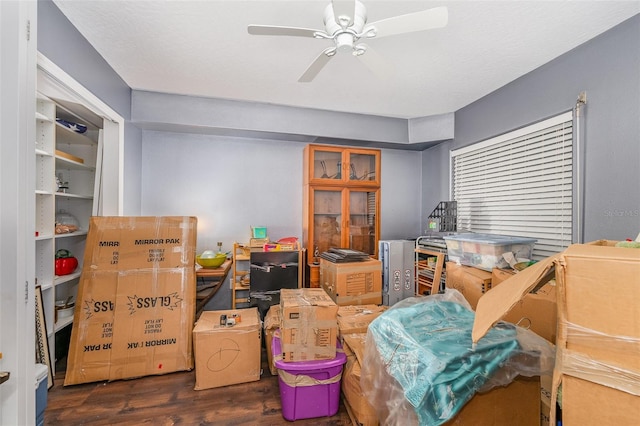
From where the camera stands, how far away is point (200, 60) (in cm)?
219

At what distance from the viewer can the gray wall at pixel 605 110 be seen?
167 cm

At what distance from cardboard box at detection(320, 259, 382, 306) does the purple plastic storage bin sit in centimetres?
97

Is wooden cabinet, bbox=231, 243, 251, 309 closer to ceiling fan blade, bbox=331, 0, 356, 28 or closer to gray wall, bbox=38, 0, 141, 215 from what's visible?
gray wall, bbox=38, 0, 141, 215

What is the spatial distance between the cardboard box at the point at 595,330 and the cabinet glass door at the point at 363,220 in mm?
2743

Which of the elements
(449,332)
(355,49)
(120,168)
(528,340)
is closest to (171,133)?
(120,168)

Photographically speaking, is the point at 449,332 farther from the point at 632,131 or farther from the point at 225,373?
the point at 632,131

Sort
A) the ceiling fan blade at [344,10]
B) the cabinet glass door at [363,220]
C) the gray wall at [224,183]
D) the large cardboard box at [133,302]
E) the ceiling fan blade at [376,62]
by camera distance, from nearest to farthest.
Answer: the ceiling fan blade at [344,10], the ceiling fan blade at [376,62], the large cardboard box at [133,302], the gray wall at [224,183], the cabinet glass door at [363,220]

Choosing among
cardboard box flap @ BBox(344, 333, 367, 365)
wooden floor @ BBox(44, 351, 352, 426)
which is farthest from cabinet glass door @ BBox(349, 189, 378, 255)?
wooden floor @ BBox(44, 351, 352, 426)

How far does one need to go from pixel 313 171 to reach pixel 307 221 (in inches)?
24.6

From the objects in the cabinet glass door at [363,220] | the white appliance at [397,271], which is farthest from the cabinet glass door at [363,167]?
the white appliance at [397,271]

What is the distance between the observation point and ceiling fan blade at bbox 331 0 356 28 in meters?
1.24

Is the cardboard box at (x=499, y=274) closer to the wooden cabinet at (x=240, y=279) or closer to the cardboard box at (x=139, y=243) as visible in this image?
the wooden cabinet at (x=240, y=279)

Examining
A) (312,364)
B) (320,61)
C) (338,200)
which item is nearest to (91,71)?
(320,61)

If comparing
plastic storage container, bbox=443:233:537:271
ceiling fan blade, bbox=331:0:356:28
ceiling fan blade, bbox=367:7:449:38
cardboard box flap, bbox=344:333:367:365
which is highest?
ceiling fan blade, bbox=331:0:356:28
